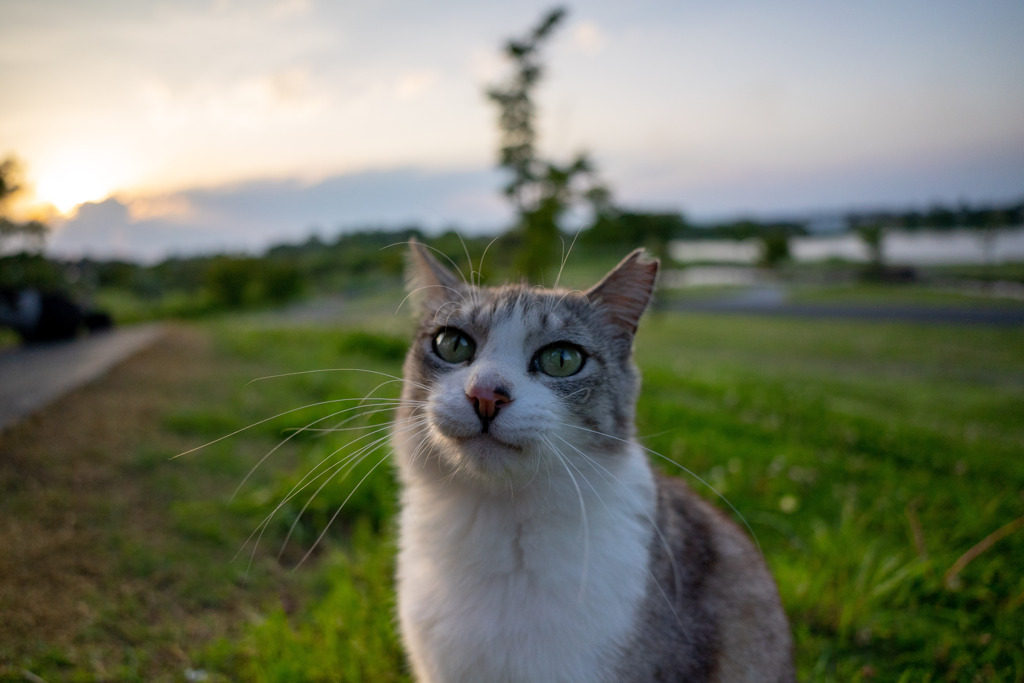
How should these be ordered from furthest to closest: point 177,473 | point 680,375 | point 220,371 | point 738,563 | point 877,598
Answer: point 680,375 → point 220,371 → point 177,473 → point 877,598 → point 738,563

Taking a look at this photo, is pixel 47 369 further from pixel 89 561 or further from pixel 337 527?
pixel 337 527

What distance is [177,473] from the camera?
3342 mm

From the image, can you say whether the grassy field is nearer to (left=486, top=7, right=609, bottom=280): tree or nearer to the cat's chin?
the cat's chin

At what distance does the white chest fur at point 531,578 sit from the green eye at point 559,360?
346mm

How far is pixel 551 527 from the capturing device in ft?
5.74

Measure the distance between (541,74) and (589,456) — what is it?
7967 millimetres

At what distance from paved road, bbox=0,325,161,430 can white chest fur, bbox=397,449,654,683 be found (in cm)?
287

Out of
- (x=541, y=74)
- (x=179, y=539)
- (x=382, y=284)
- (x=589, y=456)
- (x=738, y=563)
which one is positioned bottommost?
(x=179, y=539)

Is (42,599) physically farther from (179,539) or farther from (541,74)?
(541,74)

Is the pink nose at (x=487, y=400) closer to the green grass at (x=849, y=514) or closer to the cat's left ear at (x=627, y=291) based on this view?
the cat's left ear at (x=627, y=291)

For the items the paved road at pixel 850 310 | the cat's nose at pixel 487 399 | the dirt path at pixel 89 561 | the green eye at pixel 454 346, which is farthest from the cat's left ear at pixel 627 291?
the paved road at pixel 850 310

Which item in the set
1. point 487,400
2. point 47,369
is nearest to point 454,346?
point 487,400

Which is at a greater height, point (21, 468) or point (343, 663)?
point (21, 468)

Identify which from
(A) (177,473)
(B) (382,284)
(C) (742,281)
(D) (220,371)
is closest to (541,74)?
(B) (382,284)
